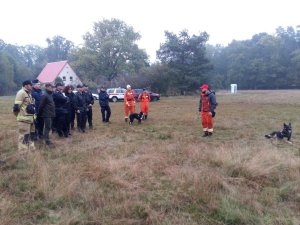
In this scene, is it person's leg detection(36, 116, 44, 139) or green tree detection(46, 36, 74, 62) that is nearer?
person's leg detection(36, 116, 44, 139)

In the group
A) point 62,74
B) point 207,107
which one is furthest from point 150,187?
point 62,74

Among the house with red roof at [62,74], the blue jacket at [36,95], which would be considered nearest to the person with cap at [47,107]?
the blue jacket at [36,95]

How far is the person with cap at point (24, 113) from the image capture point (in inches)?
289

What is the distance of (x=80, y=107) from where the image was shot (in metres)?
11.1

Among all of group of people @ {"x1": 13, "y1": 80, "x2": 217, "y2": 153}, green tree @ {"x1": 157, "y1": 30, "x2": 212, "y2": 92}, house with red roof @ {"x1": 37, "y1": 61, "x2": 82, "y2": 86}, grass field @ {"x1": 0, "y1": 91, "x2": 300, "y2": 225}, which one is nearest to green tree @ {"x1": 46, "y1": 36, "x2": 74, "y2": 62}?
house with red roof @ {"x1": 37, "y1": 61, "x2": 82, "y2": 86}

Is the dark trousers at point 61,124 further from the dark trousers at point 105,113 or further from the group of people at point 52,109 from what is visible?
the dark trousers at point 105,113

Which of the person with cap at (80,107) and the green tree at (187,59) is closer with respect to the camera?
the person with cap at (80,107)

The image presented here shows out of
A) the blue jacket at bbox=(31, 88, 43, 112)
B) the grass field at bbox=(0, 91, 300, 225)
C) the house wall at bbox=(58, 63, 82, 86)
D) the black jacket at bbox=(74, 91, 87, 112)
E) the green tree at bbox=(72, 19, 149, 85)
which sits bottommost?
the grass field at bbox=(0, 91, 300, 225)

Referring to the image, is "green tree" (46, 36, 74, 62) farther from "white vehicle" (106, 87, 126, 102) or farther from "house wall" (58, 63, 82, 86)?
"white vehicle" (106, 87, 126, 102)

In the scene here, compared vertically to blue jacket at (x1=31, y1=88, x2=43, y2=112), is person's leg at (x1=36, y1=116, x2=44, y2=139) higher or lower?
lower

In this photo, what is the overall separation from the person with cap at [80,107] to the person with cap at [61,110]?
1.06 metres

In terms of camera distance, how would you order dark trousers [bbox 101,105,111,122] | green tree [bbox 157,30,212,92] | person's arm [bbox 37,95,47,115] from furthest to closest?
green tree [bbox 157,30,212,92]
dark trousers [bbox 101,105,111,122]
person's arm [bbox 37,95,47,115]

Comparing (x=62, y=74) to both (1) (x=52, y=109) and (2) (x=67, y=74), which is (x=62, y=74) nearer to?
(2) (x=67, y=74)

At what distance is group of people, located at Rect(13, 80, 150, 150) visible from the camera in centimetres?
743
